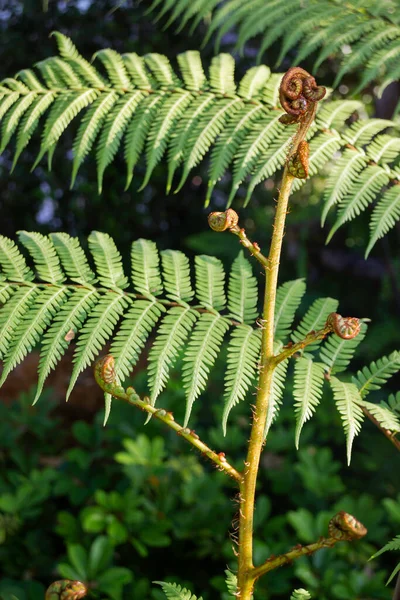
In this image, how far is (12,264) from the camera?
1010 millimetres

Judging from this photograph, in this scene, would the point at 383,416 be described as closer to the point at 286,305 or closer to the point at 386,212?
the point at 286,305

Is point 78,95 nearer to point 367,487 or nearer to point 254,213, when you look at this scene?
point 367,487

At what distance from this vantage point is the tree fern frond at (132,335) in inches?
35.9

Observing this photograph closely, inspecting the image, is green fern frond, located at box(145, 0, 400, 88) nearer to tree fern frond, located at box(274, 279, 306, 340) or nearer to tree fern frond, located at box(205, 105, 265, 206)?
tree fern frond, located at box(205, 105, 265, 206)

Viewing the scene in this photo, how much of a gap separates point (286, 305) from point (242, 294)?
0.09 metres

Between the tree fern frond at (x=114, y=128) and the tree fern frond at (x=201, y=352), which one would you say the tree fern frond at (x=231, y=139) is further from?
the tree fern frond at (x=201, y=352)

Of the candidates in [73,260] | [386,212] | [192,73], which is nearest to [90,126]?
[192,73]

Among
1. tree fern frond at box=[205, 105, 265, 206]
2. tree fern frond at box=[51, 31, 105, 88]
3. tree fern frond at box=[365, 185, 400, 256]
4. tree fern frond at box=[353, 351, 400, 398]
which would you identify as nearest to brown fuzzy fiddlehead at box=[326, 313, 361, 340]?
A: tree fern frond at box=[353, 351, 400, 398]

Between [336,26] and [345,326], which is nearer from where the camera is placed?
[345,326]

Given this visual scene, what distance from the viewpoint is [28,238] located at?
108 centimetres

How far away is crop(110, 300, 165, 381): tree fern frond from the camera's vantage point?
913 millimetres

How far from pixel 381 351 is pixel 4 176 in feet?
9.37

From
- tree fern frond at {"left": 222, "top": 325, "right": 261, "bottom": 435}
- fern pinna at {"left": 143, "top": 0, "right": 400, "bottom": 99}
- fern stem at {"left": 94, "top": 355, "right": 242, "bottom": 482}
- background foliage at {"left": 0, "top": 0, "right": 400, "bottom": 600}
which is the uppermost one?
fern pinna at {"left": 143, "top": 0, "right": 400, "bottom": 99}

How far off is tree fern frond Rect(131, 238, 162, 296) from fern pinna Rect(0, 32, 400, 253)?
205 millimetres
